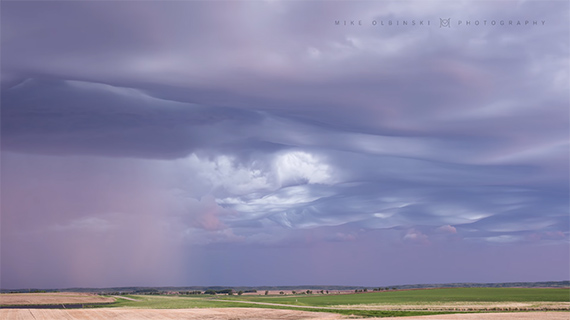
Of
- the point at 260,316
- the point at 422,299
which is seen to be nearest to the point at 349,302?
the point at 422,299

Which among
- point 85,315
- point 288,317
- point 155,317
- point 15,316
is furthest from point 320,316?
point 15,316

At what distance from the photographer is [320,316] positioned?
9206 centimetres

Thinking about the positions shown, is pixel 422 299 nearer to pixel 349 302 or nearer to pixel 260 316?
pixel 349 302

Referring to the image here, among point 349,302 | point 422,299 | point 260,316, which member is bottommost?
point 260,316

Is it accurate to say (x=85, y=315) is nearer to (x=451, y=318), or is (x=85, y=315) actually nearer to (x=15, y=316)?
(x=15, y=316)

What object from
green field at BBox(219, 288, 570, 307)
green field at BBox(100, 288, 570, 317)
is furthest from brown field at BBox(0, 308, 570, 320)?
green field at BBox(219, 288, 570, 307)

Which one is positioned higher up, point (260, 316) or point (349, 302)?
point (349, 302)

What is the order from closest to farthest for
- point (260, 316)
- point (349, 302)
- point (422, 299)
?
point (260, 316)
point (349, 302)
point (422, 299)

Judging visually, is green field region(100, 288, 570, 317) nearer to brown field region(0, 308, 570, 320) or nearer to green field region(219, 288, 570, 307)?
green field region(219, 288, 570, 307)

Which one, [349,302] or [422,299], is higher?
[422,299]

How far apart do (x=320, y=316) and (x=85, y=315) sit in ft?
136

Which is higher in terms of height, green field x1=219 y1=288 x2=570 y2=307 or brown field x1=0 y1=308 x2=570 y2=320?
green field x1=219 y1=288 x2=570 y2=307

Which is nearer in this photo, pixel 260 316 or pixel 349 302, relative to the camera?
pixel 260 316

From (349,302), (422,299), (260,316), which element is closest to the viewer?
(260,316)
